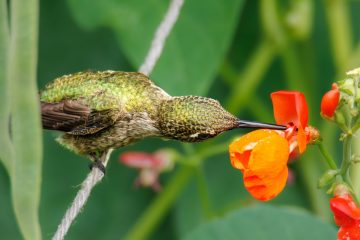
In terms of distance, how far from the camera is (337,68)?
119 inches

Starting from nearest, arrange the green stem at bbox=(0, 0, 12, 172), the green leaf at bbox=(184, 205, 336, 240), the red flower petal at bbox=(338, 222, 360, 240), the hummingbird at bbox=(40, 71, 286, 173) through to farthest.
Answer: the green stem at bbox=(0, 0, 12, 172), the red flower petal at bbox=(338, 222, 360, 240), the hummingbird at bbox=(40, 71, 286, 173), the green leaf at bbox=(184, 205, 336, 240)

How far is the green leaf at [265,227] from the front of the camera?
2.42m

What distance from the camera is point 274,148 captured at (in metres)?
1.60

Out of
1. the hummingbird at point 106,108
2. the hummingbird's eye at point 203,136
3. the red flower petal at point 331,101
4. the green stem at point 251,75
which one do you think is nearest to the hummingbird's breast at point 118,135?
the hummingbird at point 106,108

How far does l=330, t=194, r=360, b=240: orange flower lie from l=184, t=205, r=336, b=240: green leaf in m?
0.85

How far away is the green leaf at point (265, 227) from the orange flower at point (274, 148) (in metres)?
0.76

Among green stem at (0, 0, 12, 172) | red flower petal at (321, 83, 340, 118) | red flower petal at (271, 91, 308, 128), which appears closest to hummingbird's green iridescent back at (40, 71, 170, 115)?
red flower petal at (271, 91, 308, 128)

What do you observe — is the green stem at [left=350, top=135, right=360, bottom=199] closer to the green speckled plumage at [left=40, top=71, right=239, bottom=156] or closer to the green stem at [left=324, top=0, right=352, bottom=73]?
the green speckled plumage at [left=40, top=71, right=239, bottom=156]

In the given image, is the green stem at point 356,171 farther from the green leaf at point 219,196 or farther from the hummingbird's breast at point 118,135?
the green leaf at point 219,196

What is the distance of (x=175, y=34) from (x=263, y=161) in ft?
4.32

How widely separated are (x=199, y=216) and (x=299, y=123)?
1.57m

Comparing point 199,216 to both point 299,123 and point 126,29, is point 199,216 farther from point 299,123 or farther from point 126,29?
point 299,123

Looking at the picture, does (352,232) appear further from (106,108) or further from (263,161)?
(106,108)

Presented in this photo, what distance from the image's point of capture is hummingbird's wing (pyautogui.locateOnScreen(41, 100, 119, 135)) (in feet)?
6.99
